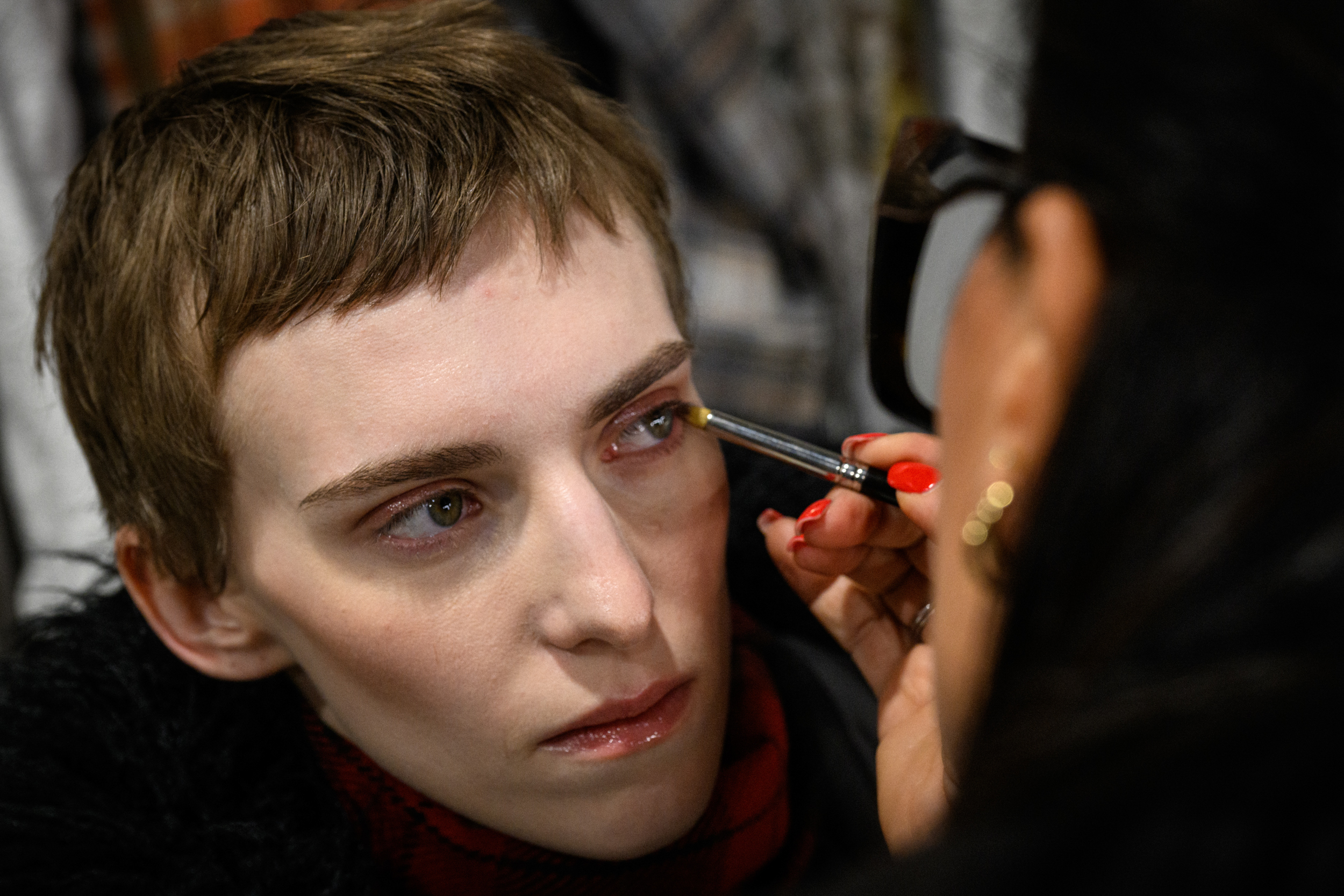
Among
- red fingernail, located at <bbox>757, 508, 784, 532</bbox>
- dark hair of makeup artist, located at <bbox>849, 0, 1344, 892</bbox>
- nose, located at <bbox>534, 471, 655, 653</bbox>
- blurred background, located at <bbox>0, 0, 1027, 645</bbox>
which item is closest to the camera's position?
dark hair of makeup artist, located at <bbox>849, 0, 1344, 892</bbox>

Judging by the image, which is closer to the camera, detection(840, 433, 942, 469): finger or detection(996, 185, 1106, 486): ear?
detection(996, 185, 1106, 486): ear

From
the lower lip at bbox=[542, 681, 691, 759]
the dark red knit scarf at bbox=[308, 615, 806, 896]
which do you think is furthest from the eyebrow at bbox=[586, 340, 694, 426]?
the dark red knit scarf at bbox=[308, 615, 806, 896]

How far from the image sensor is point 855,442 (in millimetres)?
844

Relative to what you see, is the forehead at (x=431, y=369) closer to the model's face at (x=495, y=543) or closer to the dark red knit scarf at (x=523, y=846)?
the model's face at (x=495, y=543)

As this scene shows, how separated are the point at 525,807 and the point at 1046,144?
2.07ft

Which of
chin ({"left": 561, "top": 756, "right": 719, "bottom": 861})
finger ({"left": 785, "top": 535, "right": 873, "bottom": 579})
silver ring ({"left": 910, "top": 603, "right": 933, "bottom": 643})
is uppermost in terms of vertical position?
finger ({"left": 785, "top": 535, "right": 873, "bottom": 579})

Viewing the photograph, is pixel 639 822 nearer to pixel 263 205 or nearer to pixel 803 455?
pixel 803 455

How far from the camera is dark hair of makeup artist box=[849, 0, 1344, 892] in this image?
0.30m

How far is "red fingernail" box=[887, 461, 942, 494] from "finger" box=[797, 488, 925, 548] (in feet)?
0.14

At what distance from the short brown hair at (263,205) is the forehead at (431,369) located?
0.06 ft

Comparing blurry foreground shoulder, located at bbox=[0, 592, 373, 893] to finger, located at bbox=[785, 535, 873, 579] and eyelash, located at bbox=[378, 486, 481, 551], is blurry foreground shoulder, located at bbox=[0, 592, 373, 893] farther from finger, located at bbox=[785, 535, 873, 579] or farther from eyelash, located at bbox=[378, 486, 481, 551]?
finger, located at bbox=[785, 535, 873, 579]

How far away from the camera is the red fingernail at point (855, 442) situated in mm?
838

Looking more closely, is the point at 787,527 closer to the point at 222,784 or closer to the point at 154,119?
the point at 222,784

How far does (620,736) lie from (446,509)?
0.72 ft
